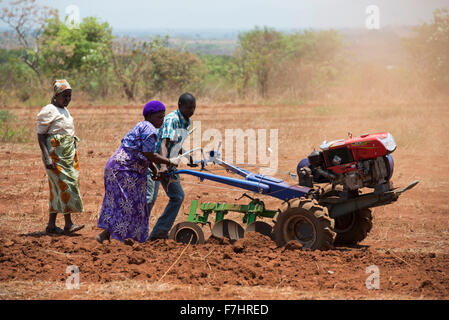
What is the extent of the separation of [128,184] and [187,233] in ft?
3.37

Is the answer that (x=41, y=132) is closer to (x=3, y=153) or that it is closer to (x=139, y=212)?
(x=139, y=212)

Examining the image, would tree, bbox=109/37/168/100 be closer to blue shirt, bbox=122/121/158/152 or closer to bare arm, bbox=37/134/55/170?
bare arm, bbox=37/134/55/170

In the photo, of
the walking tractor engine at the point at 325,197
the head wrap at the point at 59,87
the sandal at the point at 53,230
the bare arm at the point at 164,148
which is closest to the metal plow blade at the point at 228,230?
the walking tractor engine at the point at 325,197

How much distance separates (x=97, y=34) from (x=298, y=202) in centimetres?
2002

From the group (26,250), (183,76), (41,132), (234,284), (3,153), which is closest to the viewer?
(234,284)

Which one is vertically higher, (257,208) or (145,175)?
(145,175)

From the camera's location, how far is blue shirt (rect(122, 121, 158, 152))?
6148 millimetres

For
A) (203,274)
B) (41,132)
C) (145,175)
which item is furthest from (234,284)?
(41,132)

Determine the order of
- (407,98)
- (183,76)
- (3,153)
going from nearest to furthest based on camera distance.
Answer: (3,153), (407,98), (183,76)

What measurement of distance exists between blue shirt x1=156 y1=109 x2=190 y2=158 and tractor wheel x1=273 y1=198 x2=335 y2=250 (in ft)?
4.74

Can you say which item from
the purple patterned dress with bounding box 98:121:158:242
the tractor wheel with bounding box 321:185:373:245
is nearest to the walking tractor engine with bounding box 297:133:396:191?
the tractor wheel with bounding box 321:185:373:245

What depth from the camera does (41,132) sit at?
6.94 metres

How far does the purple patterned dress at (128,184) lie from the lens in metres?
6.21

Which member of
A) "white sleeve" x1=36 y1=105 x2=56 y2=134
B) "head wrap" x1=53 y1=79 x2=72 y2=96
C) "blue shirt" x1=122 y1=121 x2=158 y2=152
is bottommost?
"blue shirt" x1=122 y1=121 x2=158 y2=152
